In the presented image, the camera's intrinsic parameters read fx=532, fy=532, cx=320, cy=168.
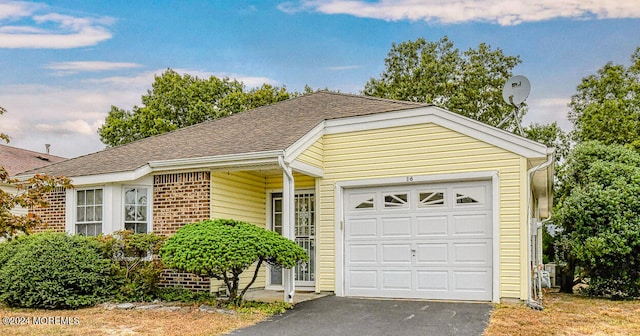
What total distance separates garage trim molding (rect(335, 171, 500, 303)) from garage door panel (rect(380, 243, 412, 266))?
883mm

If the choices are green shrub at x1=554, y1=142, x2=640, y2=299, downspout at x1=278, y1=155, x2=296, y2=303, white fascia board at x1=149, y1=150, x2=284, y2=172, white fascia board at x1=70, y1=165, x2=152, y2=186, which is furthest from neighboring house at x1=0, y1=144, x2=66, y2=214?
green shrub at x1=554, y1=142, x2=640, y2=299

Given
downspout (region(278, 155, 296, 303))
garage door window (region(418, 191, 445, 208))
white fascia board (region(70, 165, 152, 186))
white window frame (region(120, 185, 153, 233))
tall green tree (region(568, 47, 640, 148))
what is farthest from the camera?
tall green tree (region(568, 47, 640, 148))

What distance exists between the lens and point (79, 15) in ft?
43.6

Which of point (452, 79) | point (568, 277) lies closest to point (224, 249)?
point (568, 277)

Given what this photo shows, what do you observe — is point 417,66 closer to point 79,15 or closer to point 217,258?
point 79,15

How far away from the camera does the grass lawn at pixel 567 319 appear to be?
23.4 ft

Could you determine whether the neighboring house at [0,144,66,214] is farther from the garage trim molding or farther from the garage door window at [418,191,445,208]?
the garage door window at [418,191,445,208]

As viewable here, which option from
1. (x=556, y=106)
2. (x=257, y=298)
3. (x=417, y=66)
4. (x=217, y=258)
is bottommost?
(x=257, y=298)

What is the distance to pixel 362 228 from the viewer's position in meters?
10.6

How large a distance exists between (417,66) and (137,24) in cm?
1781

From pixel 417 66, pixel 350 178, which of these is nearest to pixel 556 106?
pixel 417 66

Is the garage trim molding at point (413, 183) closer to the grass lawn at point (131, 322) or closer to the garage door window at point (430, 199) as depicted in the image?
the garage door window at point (430, 199)

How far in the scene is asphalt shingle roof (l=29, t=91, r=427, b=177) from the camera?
10.6 meters

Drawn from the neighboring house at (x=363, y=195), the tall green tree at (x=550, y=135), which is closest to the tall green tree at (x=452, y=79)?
the tall green tree at (x=550, y=135)
